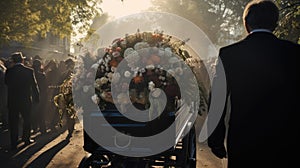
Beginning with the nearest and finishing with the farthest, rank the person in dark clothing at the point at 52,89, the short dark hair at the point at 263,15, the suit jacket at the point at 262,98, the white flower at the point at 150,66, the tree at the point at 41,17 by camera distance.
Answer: the suit jacket at the point at 262,98 → the short dark hair at the point at 263,15 → the white flower at the point at 150,66 → the person in dark clothing at the point at 52,89 → the tree at the point at 41,17

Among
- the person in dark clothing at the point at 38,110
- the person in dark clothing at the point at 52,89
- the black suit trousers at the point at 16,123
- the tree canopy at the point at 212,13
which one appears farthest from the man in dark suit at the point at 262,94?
the tree canopy at the point at 212,13

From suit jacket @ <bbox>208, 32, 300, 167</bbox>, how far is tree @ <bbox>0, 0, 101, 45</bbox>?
47.0 feet

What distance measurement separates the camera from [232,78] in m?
3.19

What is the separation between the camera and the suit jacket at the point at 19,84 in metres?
9.21

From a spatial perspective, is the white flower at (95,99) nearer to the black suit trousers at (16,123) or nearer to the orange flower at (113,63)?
the orange flower at (113,63)

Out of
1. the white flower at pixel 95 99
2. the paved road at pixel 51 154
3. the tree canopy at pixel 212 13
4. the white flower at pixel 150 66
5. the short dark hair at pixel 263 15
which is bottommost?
the paved road at pixel 51 154

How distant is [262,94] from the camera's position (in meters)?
3.08

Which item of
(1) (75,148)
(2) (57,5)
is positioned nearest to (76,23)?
(2) (57,5)

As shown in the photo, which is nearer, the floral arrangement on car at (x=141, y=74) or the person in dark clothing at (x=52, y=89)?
the floral arrangement on car at (x=141, y=74)

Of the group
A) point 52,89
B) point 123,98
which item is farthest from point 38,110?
point 123,98

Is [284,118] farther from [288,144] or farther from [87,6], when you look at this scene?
[87,6]

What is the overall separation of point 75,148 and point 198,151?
111 inches

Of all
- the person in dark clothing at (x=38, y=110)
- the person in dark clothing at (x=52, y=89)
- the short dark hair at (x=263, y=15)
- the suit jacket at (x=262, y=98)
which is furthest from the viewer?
the person in dark clothing at (x=52, y=89)

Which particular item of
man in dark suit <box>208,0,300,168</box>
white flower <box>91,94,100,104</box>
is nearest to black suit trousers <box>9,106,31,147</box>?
white flower <box>91,94,100,104</box>
